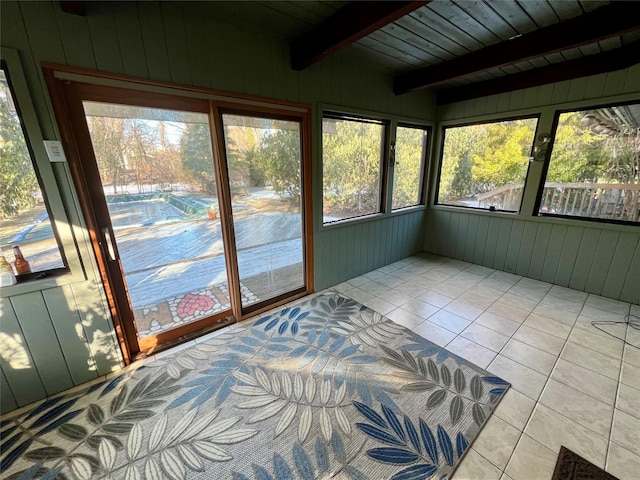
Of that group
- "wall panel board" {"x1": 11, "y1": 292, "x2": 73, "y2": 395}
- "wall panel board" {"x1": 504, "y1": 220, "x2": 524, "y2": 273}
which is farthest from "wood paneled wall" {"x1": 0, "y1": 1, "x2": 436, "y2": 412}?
"wall panel board" {"x1": 504, "y1": 220, "x2": 524, "y2": 273}

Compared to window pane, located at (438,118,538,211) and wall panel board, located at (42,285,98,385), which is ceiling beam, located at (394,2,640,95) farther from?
wall panel board, located at (42,285,98,385)

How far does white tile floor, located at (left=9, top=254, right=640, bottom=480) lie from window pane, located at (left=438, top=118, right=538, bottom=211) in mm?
1063

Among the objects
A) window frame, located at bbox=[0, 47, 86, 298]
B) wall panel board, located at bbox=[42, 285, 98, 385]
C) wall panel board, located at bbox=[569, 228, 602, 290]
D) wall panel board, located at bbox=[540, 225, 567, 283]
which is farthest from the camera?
wall panel board, located at bbox=[540, 225, 567, 283]

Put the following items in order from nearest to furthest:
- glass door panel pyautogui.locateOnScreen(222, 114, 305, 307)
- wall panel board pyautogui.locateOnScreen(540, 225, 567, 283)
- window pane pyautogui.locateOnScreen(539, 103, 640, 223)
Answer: glass door panel pyautogui.locateOnScreen(222, 114, 305, 307), window pane pyautogui.locateOnScreen(539, 103, 640, 223), wall panel board pyautogui.locateOnScreen(540, 225, 567, 283)

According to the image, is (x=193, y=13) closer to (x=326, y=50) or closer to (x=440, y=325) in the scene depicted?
(x=326, y=50)

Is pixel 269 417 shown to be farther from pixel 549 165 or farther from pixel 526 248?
pixel 549 165

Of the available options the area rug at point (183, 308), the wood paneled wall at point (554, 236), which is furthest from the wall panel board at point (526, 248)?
the area rug at point (183, 308)

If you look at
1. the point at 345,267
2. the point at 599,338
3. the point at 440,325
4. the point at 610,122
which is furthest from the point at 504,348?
the point at 610,122

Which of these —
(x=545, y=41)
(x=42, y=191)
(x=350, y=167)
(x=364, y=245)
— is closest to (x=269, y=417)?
(x=42, y=191)

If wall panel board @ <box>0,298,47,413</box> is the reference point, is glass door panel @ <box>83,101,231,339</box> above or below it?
above

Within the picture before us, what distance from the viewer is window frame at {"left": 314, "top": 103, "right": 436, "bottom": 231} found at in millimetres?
2725

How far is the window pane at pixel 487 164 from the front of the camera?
10.6 feet

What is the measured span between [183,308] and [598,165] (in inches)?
179

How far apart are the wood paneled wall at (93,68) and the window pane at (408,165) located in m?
1.71
